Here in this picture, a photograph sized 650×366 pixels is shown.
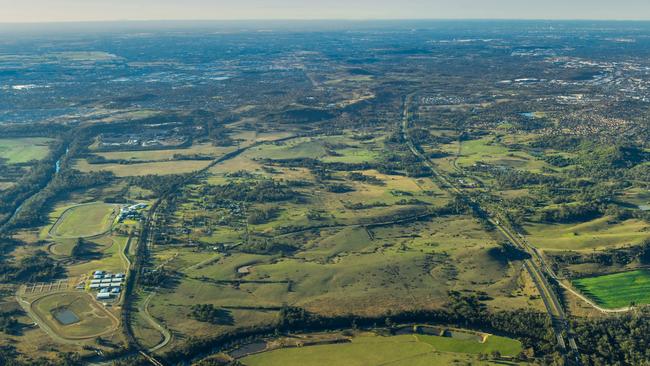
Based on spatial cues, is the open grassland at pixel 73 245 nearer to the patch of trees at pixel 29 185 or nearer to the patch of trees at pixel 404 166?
the patch of trees at pixel 29 185

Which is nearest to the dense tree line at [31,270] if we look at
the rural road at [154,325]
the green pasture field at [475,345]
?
the rural road at [154,325]

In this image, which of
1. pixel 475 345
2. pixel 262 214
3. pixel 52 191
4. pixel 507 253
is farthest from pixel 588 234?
pixel 52 191

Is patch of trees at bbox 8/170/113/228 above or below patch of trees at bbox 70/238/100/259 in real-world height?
above

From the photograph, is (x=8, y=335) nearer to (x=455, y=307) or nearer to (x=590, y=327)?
(x=455, y=307)

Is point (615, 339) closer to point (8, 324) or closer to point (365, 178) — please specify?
point (365, 178)

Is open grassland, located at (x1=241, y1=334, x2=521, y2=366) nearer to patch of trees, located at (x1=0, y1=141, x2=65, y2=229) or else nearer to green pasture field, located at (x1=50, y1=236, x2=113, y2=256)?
green pasture field, located at (x1=50, y1=236, x2=113, y2=256)

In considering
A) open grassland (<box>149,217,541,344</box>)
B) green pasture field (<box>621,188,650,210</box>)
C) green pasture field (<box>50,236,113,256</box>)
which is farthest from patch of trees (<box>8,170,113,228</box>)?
green pasture field (<box>621,188,650,210</box>)

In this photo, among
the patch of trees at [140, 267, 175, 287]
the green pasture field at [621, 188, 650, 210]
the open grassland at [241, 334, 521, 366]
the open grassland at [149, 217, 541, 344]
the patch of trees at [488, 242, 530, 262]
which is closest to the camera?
the open grassland at [241, 334, 521, 366]
